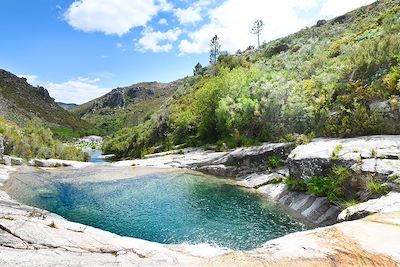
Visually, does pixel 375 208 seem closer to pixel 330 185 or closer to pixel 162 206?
pixel 330 185

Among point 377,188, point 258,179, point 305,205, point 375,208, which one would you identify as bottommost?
point 305,205

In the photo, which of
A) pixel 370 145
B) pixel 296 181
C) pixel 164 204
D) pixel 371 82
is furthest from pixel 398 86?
pixel 164 204

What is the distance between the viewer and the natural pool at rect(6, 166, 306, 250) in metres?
20.9

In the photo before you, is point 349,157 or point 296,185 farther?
point 296,185

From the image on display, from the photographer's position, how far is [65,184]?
116 feet

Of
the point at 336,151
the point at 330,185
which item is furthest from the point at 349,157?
the point at 330,185

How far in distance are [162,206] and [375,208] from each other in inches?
610

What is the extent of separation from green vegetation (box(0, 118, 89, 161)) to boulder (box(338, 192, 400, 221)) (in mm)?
A: 48111

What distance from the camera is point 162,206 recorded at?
26828 millimetres

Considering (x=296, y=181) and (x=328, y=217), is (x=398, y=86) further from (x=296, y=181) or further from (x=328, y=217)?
(x=328, y=217)

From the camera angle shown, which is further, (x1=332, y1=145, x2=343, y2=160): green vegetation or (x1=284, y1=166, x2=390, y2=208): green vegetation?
(x1=332, y1=145, x2=343, y2=160): green vegetation

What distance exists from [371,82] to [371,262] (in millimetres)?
30322

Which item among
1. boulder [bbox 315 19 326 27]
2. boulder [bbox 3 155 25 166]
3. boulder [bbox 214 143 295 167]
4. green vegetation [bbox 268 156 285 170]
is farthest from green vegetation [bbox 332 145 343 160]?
boulder [bbox 315 19 326 27]

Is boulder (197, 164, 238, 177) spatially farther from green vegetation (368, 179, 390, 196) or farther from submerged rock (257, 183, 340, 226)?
green vegetation (368, 179, 390, 196)
